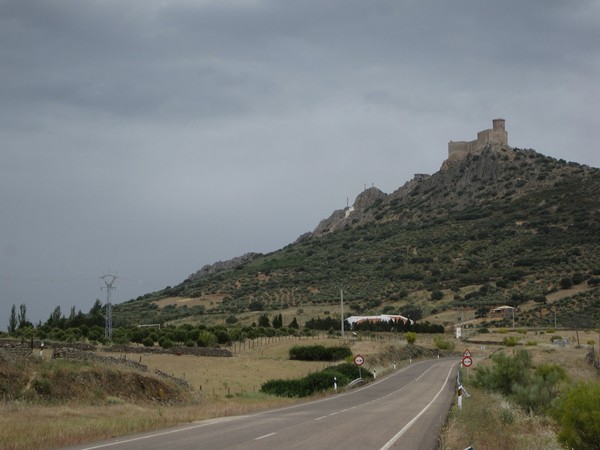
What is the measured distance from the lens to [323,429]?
18.9 m

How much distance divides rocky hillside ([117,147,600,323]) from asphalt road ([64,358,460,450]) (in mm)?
63777

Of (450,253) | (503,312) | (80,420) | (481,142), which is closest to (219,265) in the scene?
(481,142)

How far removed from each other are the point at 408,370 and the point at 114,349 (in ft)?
79.0

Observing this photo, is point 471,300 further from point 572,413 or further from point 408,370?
point 572,413

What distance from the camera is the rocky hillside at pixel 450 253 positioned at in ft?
324

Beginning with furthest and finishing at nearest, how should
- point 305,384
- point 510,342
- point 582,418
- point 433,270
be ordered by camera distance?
point 433,270 → point 510,342 → point 305,384 → point 582,418

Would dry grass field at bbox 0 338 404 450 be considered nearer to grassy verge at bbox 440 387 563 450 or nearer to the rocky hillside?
grassy verge at bbox 440 387 563 450

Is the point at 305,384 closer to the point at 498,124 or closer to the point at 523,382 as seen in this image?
the point at 523,382

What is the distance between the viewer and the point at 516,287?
94.5 metres

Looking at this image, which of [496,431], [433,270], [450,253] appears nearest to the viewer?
[496,431]

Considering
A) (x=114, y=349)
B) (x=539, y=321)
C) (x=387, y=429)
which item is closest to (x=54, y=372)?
(x=387, y=429)

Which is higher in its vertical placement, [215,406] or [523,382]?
[215,406]

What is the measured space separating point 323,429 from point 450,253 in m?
97.3

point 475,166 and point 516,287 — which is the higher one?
point 475,166
